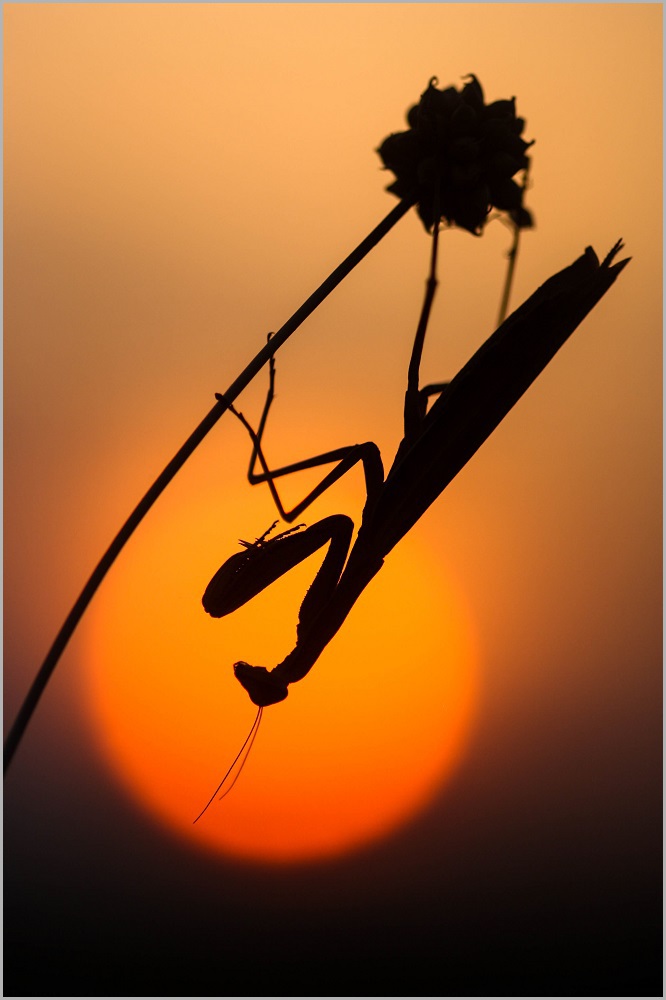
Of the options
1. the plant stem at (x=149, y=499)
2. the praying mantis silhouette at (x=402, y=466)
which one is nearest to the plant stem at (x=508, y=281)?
the praying mantis silhouette at (x=402, y=466)

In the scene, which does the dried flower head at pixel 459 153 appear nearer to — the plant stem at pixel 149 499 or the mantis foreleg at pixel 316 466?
the plant stem at pixel 149 499

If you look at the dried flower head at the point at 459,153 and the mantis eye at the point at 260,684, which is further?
the mantis eye at the point at 260,684

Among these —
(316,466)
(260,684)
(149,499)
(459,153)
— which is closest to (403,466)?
(316,466)

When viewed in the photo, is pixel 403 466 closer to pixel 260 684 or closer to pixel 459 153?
pixel 260 684

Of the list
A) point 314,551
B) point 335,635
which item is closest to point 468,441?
point 314,551

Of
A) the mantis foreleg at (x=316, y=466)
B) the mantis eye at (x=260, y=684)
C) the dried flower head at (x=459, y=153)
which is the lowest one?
the mantis eye at (x=260, y=684)

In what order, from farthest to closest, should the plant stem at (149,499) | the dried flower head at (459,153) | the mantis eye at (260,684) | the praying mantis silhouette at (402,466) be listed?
the mantis eye at (260,684)
the praying mantis silhouette at (402,466)
the dried flower head at (459,153)
the plant stem at (149,499)

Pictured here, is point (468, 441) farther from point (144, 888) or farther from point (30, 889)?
point (30, 889)

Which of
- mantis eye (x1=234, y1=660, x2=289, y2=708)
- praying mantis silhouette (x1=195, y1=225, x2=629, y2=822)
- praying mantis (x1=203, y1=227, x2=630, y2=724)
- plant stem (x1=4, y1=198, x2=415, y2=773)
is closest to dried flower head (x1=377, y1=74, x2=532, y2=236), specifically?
praying mantis silhouette (x1=195, y1=225, x2=629, y2=822)
